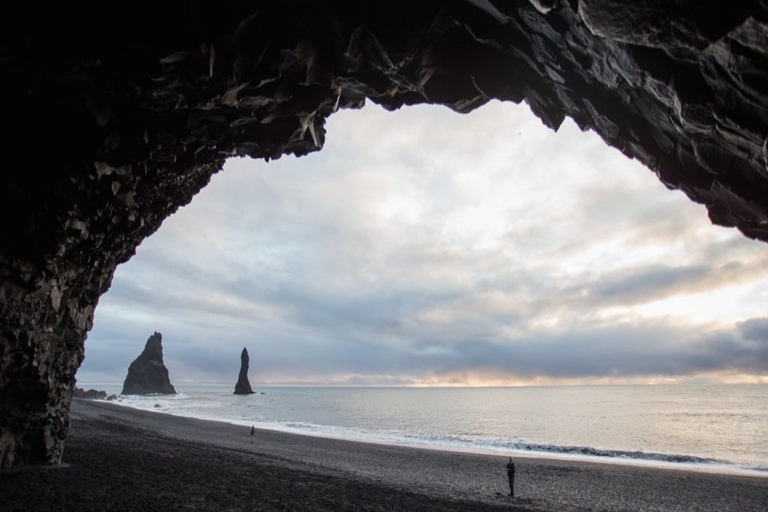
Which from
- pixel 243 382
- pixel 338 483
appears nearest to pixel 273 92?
pixel 338 483

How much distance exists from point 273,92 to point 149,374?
15746 centimetres

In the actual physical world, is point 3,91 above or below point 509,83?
below

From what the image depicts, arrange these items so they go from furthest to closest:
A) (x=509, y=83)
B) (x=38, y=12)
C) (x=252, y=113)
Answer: (x=252, y=113) < (x=509, y=83) < (x=38, y=12)

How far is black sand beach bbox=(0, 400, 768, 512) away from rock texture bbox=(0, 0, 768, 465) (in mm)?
3289

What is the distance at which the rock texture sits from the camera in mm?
6977

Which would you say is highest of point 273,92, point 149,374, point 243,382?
point 273,92

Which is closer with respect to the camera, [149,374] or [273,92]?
[273,92]

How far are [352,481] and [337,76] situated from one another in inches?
697

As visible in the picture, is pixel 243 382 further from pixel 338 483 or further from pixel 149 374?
pixel 338 483

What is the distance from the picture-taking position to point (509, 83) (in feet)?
39.0

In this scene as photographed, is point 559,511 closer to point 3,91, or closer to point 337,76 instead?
point 337,76

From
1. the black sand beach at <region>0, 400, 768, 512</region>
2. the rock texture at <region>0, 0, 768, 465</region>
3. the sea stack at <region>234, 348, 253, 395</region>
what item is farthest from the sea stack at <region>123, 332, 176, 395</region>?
the rock texture at <region>0, 0, 768, 465</region>

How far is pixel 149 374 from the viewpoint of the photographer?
144m

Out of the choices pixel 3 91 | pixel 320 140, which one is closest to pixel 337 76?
pixel 320 140
